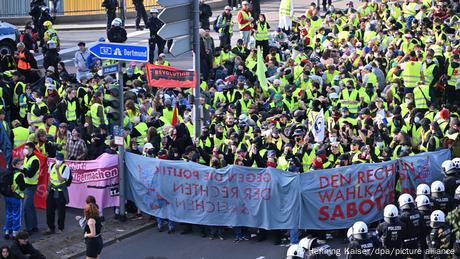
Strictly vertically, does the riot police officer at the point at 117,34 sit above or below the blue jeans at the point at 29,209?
above

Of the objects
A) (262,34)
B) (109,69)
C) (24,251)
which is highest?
(262,34)

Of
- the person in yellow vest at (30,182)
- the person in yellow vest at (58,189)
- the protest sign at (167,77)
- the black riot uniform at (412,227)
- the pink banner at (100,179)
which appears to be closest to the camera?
the black riot uniform at (412,227)

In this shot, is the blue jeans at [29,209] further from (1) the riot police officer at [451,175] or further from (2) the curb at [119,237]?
(1) the riot police officer at [451,175]

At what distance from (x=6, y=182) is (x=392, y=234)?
286 inches

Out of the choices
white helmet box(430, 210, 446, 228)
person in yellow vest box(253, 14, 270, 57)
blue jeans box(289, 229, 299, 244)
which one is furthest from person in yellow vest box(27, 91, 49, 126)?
white helmet box(430, 210, 446, 228)

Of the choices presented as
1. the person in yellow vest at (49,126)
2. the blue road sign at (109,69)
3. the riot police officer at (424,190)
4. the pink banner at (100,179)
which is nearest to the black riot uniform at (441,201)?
the riot police officer at (424,190)

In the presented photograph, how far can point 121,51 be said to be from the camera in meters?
21.8

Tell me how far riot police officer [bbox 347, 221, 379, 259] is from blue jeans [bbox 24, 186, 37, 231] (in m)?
7.12

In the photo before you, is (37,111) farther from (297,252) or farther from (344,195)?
(297,252)

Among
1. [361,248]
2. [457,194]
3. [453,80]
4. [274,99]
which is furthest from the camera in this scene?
[453,80]

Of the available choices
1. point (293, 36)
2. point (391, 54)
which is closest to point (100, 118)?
point (391, 54)

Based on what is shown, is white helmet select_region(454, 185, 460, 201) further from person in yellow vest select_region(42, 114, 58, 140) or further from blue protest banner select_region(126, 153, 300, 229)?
person in yellow vest select_region(42, 114, 58, 140)

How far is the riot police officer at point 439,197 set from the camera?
19766 millimetres

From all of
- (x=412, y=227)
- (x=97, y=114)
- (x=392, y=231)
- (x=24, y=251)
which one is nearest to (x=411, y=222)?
(x=412, y=227)
